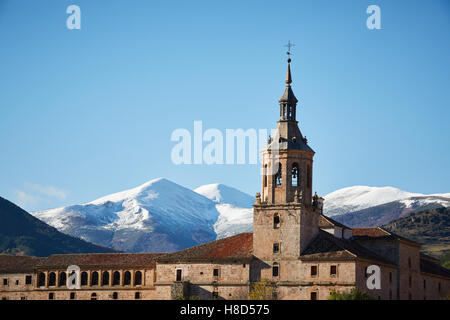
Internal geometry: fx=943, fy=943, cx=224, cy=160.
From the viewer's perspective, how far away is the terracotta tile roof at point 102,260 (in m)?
102

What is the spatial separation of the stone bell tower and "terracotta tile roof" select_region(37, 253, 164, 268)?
15.7m

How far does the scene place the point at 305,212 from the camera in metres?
89.4

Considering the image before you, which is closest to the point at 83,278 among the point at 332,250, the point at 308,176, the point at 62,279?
the point at 62,279

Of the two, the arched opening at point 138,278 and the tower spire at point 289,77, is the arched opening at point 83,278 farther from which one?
the tower spire at point 289,77

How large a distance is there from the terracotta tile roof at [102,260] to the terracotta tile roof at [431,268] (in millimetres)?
29367

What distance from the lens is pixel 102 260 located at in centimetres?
10381

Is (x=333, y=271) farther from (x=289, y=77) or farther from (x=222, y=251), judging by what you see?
(x=289, y=77)

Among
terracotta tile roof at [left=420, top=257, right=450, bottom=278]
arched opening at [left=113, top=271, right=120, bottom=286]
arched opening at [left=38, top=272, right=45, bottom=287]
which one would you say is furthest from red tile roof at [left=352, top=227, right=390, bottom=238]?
arched opening at [left=38, top=272, right=45, bottom=287]

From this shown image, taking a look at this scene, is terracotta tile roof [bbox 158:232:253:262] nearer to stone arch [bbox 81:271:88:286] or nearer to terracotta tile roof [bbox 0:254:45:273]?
stone arch [bbox 81:271:88:286]

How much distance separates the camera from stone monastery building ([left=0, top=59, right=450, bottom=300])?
286ft

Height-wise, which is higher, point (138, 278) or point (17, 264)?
point (17, 264)

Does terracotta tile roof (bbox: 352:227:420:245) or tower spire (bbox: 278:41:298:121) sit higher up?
tower spire (bbox: 278:41:298:121)

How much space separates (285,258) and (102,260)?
24.6m
